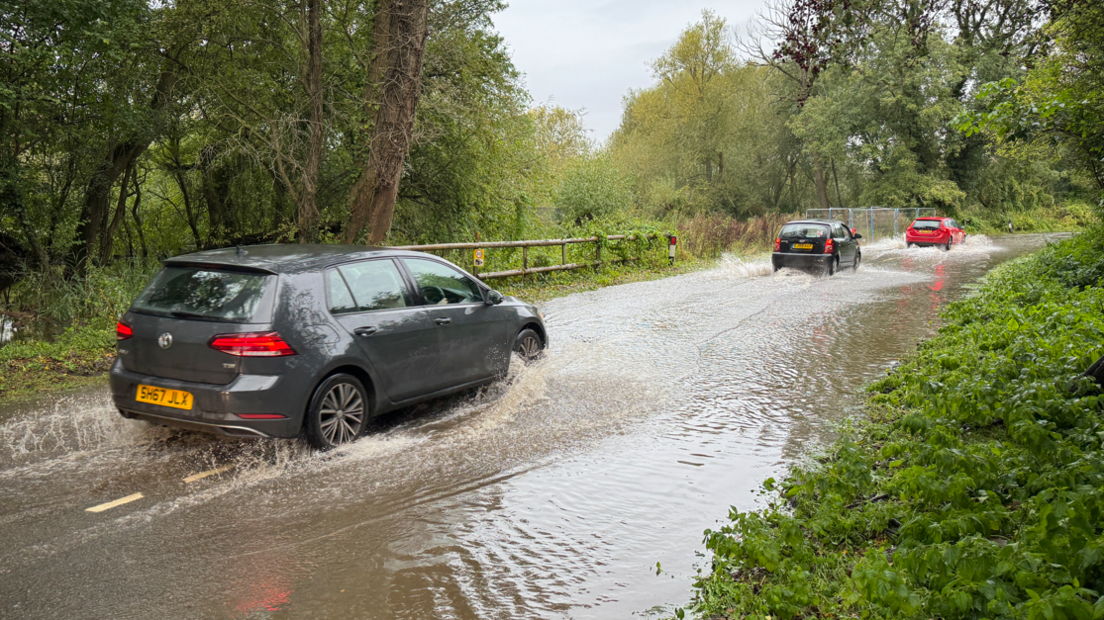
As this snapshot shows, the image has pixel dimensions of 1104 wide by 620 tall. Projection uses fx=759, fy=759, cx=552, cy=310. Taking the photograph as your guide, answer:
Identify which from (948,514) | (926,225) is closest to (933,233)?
(926,225)

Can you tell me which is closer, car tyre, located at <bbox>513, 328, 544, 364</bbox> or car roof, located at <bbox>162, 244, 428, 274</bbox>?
car roof, located at <bbox>162, 244, 428, 274</bbox>

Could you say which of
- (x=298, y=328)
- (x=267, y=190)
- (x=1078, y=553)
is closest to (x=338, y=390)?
(x=298, y=328)

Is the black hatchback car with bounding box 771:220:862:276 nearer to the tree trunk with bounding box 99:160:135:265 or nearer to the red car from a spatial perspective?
the red car

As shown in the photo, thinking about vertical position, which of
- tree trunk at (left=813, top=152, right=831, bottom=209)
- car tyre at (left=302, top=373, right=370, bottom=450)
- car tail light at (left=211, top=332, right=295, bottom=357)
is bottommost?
car tyre at (left=302, top=373, right=370, bottom=450)

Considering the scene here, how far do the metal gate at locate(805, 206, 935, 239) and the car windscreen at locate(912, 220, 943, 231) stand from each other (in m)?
4.26

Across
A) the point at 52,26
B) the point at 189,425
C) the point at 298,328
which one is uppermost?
the point at 52,26

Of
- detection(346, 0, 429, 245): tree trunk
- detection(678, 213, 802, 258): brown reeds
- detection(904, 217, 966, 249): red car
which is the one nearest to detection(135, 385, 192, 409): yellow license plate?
detection(346, 0, 429, 245): tree trunk

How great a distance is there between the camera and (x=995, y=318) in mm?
10320

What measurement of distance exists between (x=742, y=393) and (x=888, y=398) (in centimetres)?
141

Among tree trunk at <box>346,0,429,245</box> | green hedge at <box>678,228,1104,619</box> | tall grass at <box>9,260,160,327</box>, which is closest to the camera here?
green hedge at <box>678,228,1104,619</box>

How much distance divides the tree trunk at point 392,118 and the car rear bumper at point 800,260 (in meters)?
12.5

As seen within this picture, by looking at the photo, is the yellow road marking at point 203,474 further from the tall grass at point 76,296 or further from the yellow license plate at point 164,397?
the tall grass at point 76,296

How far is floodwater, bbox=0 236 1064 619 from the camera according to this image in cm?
378

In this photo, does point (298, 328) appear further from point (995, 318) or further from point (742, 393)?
point (995, 318)
